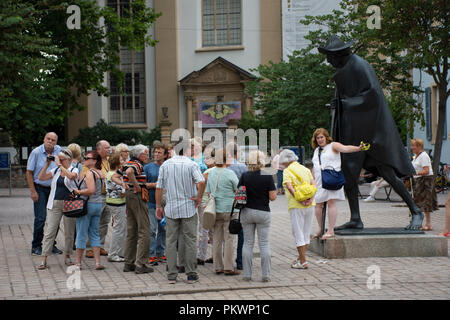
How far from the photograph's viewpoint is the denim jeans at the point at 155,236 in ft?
30.3

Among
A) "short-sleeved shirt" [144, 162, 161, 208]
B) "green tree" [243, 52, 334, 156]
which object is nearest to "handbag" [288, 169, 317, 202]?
"short-sleeved shirt" [144, 162, 161, 208]

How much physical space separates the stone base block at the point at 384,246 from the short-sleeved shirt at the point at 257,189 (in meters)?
1.82

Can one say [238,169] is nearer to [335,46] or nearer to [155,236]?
[155,236]

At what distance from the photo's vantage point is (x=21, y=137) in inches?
1330

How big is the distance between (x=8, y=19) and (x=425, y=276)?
25.5 ft

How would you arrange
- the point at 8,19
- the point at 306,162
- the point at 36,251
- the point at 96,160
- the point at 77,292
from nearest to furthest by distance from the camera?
the point at 77,292 → the point at 96,160 → the point at 36,251 → the point at 8,19 → the point at 306,162

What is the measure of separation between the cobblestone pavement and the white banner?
87.0 ft

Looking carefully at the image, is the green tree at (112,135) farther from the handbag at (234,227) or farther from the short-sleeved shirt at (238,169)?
the handbag at (234,227)

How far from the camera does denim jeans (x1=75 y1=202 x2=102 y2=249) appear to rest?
343 inches

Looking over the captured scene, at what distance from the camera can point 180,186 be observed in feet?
25.9

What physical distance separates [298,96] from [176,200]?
16598mm

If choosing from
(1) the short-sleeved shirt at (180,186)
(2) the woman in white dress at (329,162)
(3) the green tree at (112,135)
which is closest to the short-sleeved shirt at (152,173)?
(1) the short-sleeved shirt at (180,186)

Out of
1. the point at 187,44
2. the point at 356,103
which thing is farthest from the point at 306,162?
the point at 356,103

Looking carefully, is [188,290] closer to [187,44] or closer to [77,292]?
[77,292]
